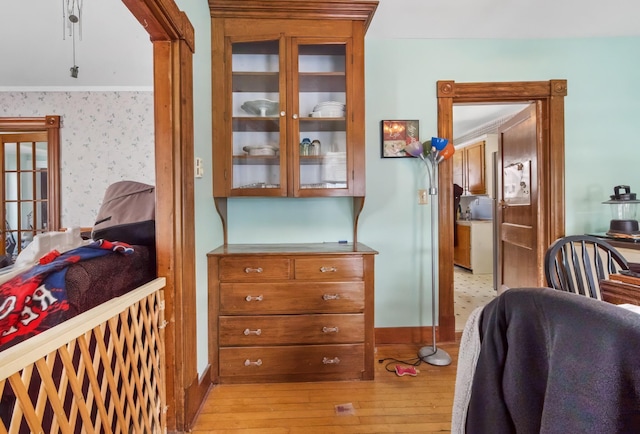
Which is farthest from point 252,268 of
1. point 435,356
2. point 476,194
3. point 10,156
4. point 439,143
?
point 476,194

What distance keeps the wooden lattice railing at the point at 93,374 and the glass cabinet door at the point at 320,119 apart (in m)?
1.07

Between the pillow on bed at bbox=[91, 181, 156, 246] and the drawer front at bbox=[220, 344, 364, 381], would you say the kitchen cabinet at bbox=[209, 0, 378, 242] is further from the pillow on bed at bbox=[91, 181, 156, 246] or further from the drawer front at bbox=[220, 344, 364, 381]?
the drawer front at bbox=[220, 344, 364, 381]

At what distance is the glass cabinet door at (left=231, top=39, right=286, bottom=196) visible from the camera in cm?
189

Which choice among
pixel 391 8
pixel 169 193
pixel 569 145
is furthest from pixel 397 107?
pixel 169 193

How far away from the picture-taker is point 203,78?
166 cm

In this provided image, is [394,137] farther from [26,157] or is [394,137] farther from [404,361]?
[26,157]

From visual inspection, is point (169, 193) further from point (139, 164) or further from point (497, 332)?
point (139, 164)

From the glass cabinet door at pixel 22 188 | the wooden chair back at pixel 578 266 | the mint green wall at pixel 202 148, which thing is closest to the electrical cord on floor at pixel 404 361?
the wooden chair back at pixel 578 266

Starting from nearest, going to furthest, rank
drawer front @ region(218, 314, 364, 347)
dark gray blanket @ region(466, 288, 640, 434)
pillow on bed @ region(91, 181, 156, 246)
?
dark gray blanket @ region(466, 288, 640, 434) → pillow on bed @ region(91, 181, 156, 246) → drawer front @ region(218, 314, 364, 347)

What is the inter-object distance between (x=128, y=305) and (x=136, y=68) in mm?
2689

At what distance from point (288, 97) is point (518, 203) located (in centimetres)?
229

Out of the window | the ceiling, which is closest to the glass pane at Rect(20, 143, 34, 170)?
the window

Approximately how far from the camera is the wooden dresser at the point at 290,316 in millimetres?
1722

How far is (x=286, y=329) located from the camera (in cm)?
173
